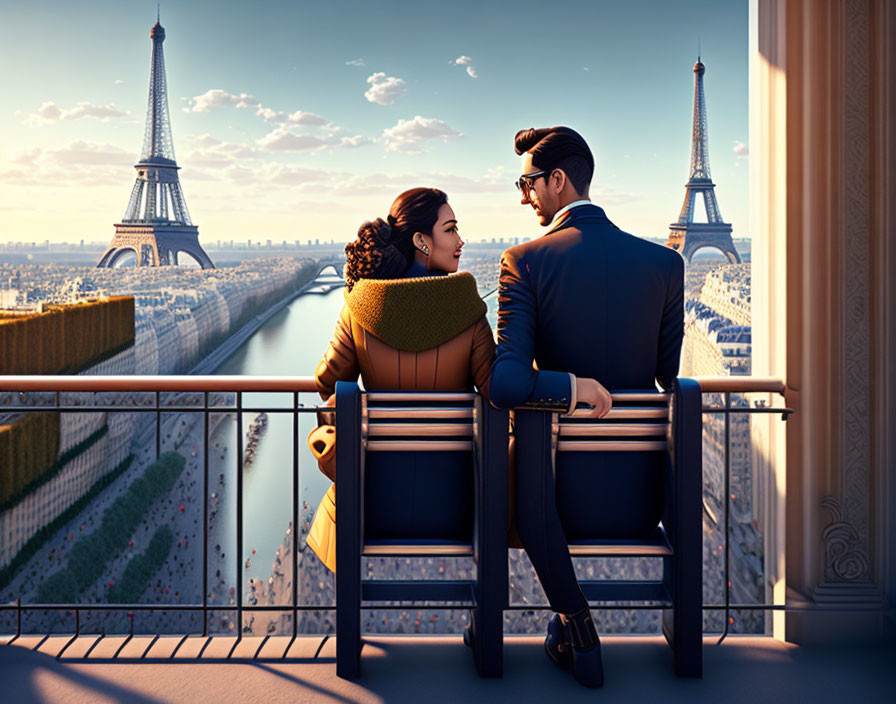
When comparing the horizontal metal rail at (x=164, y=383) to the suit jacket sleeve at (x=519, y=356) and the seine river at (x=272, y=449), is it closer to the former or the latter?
the suit jacket sleeve at (x=519, y=356)

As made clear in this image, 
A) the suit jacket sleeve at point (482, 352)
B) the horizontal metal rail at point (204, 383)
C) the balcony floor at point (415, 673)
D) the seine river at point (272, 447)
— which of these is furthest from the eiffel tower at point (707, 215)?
the suit jacket sleeve at point (482, 352)

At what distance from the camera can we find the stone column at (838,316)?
2.16 meters

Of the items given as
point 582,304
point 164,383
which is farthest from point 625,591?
point 164,383

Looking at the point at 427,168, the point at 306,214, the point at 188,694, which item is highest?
the point at 427,168

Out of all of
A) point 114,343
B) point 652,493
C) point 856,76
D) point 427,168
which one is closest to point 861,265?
point 856,76

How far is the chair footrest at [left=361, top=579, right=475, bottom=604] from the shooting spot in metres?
1.79

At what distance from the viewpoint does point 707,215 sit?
29.8m

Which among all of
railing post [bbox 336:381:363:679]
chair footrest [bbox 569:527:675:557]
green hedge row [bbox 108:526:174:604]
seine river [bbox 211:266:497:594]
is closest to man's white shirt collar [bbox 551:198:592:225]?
railing post [bbox 336:381:363:679]

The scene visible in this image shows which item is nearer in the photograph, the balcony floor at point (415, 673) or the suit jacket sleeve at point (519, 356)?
the suit jacket sleeve at point (519, 356)

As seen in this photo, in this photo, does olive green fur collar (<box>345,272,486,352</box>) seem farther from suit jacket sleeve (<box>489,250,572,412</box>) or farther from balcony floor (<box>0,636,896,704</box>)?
balcony floor (<box>0,636,896,704</box>)

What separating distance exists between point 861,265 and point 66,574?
3349 cm

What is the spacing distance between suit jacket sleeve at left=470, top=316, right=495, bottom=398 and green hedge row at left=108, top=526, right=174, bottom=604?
103 feet

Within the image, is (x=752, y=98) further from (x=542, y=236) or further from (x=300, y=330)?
(x=300, y=330)

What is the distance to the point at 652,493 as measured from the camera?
69.6 inches
